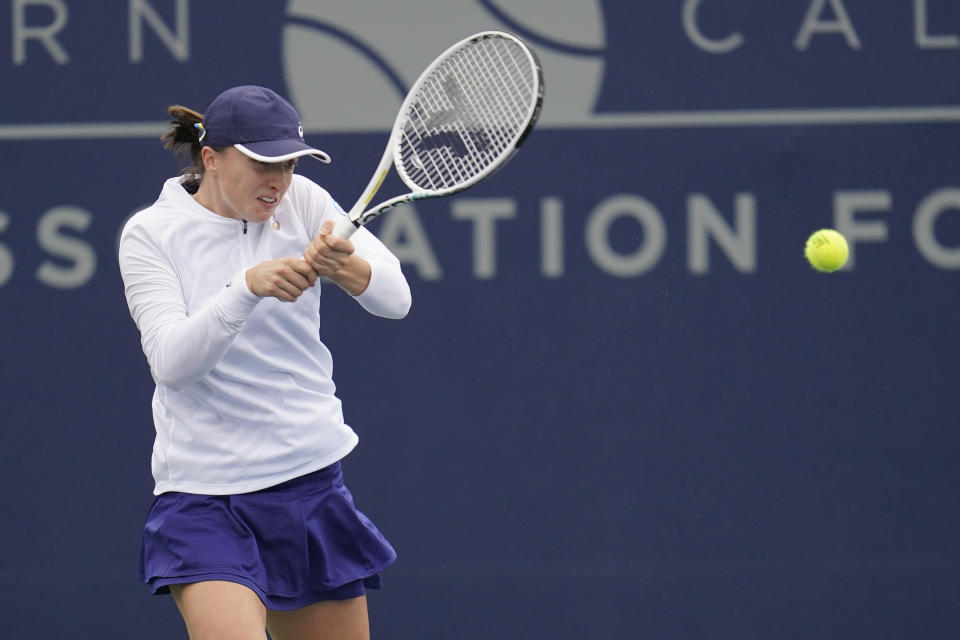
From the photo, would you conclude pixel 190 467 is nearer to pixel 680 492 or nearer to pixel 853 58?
pixel 680 492

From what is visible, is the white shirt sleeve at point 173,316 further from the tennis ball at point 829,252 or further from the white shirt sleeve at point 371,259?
the tennis ball at point 829,252

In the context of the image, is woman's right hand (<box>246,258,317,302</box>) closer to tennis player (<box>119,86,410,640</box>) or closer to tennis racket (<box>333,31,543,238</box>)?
tennis player (<box>119,86,410,640</box>)

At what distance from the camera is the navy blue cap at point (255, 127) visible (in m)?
2.29

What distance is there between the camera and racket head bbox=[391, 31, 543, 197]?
8.36 feet

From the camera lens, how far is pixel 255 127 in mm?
2305

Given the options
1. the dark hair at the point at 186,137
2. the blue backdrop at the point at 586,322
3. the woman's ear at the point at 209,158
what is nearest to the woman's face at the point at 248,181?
the woman's ear at the point at 209,158

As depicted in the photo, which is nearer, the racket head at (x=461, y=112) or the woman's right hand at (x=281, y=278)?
the woman's right hand at (x=281, y=278)

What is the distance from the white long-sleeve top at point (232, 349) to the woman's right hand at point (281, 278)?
0.13m

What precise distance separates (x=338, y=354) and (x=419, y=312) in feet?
0.87

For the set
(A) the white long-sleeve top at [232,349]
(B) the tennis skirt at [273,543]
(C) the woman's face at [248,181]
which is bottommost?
(B) the tennis skirt at [273,543]

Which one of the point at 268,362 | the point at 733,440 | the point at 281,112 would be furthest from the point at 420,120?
the point at 733,440

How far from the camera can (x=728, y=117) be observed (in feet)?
12.7

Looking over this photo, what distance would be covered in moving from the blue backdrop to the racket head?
50.0 inches

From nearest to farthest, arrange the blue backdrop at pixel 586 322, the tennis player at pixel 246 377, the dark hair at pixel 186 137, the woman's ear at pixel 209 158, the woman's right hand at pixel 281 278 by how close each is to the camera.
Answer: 1. the woman's right hand at pixel 281 278
2. the tennis player at pixel 246 377
3. the woman's ear at pixel 209 158
4. the dark hair at pixel 186 137
5. the blue backdrop at pixel 586 322
